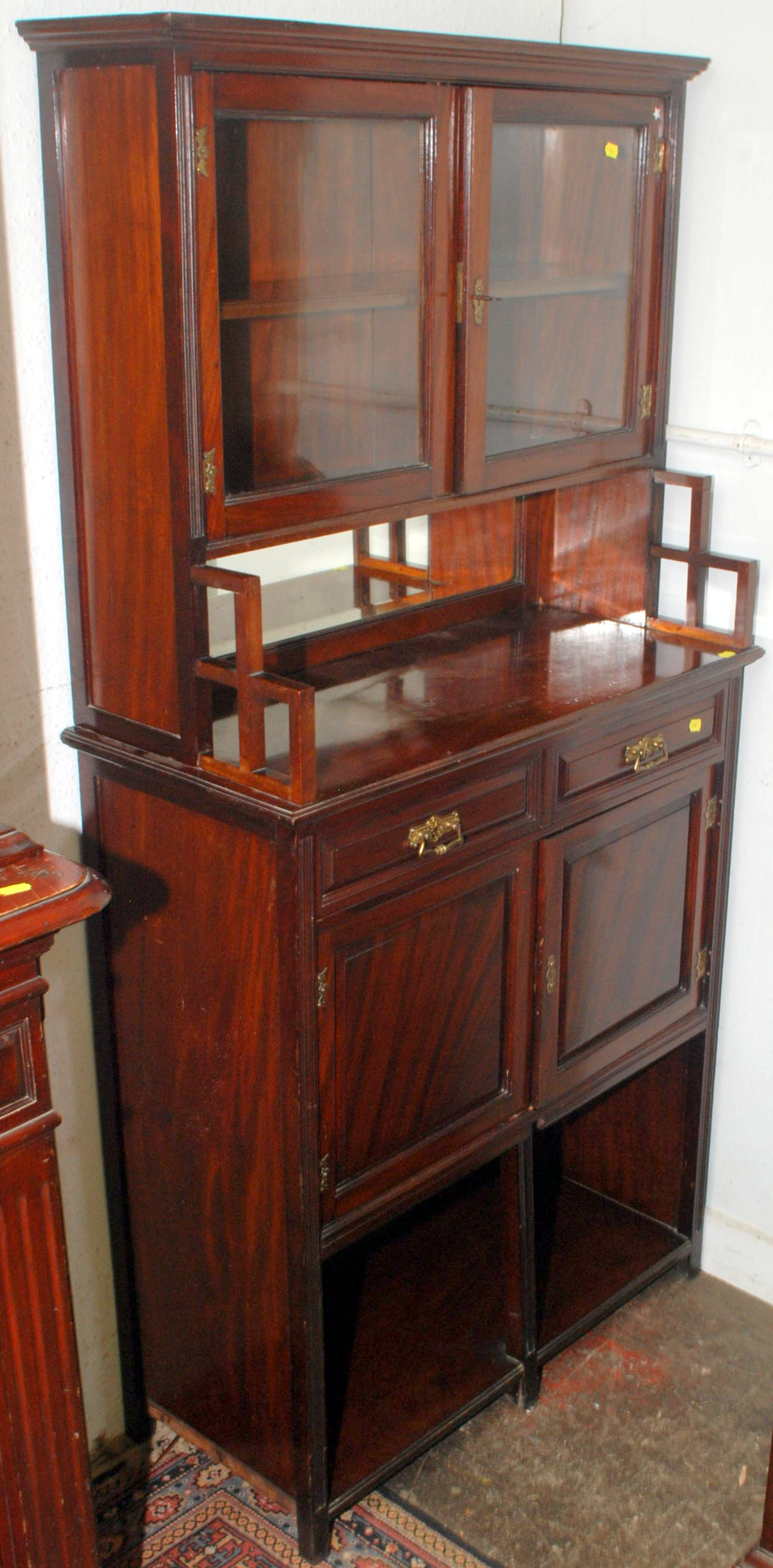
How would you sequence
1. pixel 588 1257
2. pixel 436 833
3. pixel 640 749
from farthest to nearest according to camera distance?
pixel 588 1257 → pixel 640 749 → pixel 436 833

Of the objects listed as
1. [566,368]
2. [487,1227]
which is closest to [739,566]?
[566,368]

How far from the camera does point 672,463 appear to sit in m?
2.49

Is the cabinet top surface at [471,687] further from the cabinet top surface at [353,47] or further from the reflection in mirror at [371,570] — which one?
the cabinet top surface at [353,47]

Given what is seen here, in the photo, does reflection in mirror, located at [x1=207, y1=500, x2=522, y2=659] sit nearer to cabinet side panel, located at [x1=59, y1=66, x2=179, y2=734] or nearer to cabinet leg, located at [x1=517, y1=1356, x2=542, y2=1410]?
cabinet side panel, located at [x1=59, y1=66, x2=179, y2=734]

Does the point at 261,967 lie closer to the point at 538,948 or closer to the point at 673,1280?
the point at 538,948

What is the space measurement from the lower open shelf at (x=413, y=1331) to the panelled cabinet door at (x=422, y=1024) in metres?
0.35

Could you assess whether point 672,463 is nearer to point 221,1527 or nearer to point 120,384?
point 120,384

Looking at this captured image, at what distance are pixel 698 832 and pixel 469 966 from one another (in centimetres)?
54

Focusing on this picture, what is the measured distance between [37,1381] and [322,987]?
0.54 m

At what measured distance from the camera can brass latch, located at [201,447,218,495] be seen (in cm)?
171

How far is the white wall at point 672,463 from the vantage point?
1.84 m

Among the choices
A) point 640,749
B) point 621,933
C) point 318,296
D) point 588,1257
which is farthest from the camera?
point 588,1257

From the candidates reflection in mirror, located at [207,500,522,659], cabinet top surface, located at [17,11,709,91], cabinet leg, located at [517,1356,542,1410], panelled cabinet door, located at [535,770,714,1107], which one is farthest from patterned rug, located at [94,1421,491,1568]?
cabinet top surface, located at [17,11,709,91]

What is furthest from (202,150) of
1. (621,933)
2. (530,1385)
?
(530,1385)
